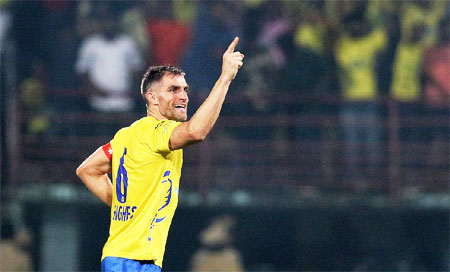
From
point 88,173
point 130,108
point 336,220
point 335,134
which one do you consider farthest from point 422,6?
point 88,173

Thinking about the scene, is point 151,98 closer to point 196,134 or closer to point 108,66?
point 196,134

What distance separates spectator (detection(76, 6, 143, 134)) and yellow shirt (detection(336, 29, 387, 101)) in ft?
8.94

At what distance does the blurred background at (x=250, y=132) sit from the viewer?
1244 cm

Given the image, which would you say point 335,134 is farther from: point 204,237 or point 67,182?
point 67,182

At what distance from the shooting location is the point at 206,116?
507cm

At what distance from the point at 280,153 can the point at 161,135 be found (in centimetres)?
756

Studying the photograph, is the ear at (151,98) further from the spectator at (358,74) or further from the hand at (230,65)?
the spectator at (358,74)

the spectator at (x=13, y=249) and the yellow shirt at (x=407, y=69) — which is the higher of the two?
the yellow shirt at (x=407, y=69)

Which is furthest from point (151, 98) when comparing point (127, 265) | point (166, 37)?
point (166, 37)

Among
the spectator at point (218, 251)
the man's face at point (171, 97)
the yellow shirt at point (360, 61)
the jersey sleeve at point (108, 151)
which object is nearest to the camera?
the man's face at point (171, 97)

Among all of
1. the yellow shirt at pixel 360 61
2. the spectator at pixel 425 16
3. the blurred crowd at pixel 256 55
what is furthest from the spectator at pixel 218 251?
the spectator at pixel 425 16

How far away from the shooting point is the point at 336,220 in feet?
42.0

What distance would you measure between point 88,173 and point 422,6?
7694mm

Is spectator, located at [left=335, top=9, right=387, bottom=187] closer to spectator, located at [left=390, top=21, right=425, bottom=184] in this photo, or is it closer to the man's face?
spectator, located at [left=390, top=21, right=425, bottom=184]
